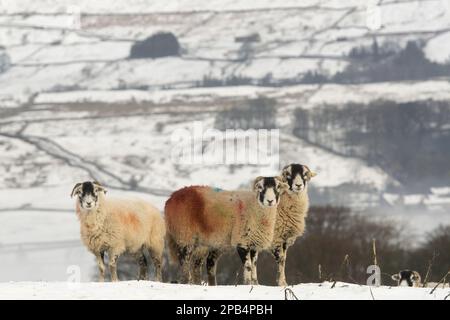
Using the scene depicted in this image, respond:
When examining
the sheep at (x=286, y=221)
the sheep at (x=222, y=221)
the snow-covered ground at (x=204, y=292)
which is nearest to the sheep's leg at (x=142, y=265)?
the sheep at (x=222, y=221)

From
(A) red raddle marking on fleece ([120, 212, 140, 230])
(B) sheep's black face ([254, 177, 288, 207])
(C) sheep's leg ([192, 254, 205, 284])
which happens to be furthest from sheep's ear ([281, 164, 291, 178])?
(A) red raddle marking on fleece ([120, 212, 140, 230])

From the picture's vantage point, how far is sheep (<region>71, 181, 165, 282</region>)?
920 inches

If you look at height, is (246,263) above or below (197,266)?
above

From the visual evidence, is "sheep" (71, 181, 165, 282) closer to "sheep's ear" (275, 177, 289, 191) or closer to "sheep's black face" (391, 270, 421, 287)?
"sheep's ear" (275, 177, 289, 191)

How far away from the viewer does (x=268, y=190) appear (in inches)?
862

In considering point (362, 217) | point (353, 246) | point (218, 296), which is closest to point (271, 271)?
point (353, 246)

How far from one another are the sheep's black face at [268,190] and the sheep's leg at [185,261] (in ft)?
6.80

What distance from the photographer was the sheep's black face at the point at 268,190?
71.8 feet

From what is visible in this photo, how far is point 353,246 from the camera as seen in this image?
A: 452ft

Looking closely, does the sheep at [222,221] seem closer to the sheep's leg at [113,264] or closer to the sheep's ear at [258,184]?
the sheep's ear at [258,184]

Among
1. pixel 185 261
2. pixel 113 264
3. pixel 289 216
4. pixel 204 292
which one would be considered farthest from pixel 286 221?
pixel 204 292

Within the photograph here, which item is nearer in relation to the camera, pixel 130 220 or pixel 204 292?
pixel 204 292

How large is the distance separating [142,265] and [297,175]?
4.35 meters

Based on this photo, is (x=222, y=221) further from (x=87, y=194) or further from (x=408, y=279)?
(x=408, y=279)
